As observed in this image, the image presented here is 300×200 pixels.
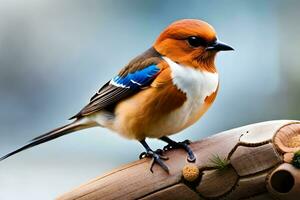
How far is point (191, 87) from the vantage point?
114 inches

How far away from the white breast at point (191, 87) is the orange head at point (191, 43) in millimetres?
39

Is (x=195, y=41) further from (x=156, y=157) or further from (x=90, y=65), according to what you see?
(x=90, y=65)

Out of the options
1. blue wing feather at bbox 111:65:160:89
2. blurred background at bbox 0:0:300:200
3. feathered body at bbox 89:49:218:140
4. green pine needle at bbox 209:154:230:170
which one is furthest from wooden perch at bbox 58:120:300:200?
blurred background at bbox 0:0:300:200

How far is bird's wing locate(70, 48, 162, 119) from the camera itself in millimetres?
2988

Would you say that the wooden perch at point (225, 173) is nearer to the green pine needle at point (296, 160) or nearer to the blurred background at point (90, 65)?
the green pine needle at point (296, 160)

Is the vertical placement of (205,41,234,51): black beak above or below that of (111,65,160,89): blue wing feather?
below

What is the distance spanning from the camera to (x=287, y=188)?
8.26 ft

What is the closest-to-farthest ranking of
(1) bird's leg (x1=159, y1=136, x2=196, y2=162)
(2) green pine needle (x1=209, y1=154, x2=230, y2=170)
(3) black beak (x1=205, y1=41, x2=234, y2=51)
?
(2) green pine needle (x1=209, y1=154, x2=230, y2=170) < (1) bird's leg (x1=159, y1=136, x2=196, y2=162) < (3) black beak (x1=205, y1=41, x2=234, y2=51)

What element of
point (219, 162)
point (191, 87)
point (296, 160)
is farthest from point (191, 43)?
point (296, 160)

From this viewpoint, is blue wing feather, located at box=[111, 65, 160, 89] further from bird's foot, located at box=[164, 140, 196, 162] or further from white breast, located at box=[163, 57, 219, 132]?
bird's foot, located at box=[164, 140, 196, 162]

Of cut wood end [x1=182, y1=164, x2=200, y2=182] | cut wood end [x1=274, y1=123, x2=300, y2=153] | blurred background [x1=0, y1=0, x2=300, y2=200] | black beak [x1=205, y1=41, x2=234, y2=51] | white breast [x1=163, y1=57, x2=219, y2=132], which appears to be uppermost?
blurred background [x1=0, y1=0, x2=300, y2=200]

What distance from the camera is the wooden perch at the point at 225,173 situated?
99.5 inches

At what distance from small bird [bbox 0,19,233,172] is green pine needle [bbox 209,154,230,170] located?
0.17 meters

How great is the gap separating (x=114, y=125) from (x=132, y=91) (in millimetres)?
151
